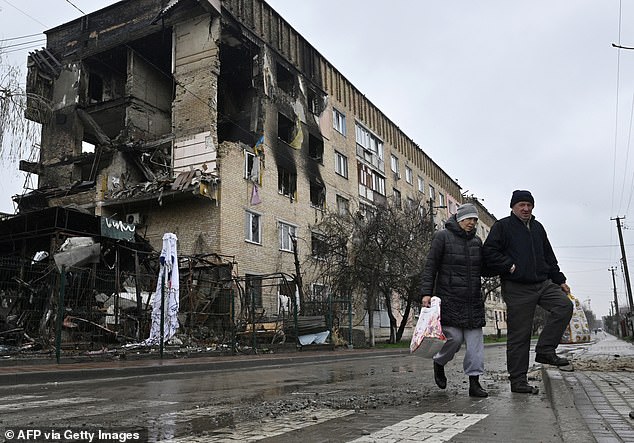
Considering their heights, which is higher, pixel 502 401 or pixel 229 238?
pixel 229 238

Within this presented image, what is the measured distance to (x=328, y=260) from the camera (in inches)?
1073

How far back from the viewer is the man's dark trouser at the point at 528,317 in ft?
18.5

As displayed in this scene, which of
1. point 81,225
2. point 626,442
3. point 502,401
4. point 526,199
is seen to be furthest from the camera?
point 81,225

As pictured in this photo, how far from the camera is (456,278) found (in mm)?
5820

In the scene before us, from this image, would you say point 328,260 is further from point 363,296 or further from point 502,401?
point 502,401

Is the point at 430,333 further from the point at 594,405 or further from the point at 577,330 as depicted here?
the point at 577,330

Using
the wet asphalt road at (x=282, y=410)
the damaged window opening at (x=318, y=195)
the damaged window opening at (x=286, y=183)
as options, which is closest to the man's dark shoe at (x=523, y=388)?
the wet asphalt road at (x=282, y=410)

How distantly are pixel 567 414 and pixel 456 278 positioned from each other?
6.63ft

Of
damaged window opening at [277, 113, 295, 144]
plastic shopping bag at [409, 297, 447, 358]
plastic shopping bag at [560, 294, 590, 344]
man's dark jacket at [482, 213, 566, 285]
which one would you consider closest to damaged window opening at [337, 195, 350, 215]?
damaged window opening at [277, 113, 295, 144]

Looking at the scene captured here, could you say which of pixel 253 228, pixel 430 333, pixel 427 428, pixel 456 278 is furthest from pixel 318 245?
pixel 427 428

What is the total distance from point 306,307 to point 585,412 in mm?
18229

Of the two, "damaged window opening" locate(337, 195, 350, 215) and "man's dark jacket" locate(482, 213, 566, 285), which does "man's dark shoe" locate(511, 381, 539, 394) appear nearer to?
"man's dark jacket" locate(482, 213, 566, 285)

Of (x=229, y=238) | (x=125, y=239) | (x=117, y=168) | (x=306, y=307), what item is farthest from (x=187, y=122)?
(x=306, y=307)

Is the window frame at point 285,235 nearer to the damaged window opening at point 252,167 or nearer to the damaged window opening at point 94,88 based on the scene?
the damaged window opening at point 252,167
